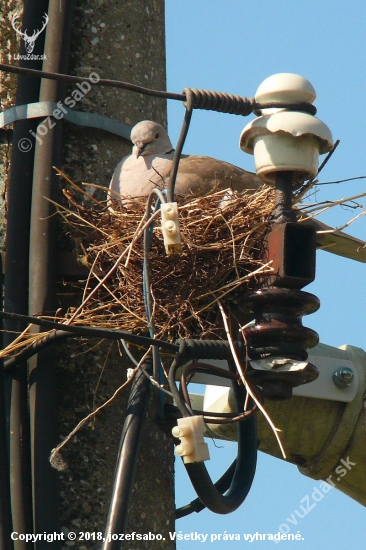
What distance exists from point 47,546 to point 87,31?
69.6 inches

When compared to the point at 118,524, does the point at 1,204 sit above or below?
above

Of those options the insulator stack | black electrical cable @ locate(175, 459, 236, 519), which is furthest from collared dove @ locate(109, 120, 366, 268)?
Answer: black electrical cable @ locate(175, 459, 236, 519)

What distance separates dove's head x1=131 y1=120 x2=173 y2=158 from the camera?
4304mm

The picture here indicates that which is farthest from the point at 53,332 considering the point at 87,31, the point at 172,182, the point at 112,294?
the point at 87,31

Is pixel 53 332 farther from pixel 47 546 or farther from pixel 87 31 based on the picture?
pixel 87 31

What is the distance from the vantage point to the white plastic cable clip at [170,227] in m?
3.37

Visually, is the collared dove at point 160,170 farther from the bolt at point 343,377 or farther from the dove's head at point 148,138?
the bolt at point 343,377

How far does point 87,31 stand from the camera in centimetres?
425

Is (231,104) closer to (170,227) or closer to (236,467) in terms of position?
(170,227)

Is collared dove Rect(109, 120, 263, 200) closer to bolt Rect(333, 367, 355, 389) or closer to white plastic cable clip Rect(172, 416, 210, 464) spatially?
bolt Rect(333, 367, 355, 389)

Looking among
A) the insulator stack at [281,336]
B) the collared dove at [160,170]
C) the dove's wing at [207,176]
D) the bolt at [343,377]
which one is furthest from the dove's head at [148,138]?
the bolt at [343,377]

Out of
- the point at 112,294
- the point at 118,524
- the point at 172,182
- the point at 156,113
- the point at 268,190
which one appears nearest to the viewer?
the point at 118,524

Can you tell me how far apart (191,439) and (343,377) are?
4.31 ft

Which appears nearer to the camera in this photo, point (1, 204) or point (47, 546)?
point (47, 546)
